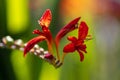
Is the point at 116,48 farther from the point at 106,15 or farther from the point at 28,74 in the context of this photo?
the point at 106,15

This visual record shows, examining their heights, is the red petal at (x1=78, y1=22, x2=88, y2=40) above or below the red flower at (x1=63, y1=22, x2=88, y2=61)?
above

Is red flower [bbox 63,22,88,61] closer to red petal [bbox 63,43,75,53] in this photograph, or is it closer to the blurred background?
red petal [bbox 63,43,75,53]

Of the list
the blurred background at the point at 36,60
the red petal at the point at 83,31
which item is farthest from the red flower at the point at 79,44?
the blurred background at the point at 36,60

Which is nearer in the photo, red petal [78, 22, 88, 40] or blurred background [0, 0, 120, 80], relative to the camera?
red petal [78, 22, 88, 40]

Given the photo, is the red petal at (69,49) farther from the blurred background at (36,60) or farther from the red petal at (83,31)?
the blurred background at (36,60)

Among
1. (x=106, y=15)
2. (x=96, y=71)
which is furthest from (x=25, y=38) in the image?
(x=106, y=15)

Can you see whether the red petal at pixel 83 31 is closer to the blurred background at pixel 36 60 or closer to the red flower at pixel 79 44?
the red flower at pixel 79 44

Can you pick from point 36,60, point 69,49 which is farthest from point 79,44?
point 36,60

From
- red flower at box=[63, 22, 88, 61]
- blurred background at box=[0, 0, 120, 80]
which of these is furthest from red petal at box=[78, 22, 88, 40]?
A: blurred background at box=[0, 0, 120, 80]

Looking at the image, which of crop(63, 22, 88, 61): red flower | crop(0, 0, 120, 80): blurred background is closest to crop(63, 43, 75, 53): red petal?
crop(63, 22, 88, 61): red flower

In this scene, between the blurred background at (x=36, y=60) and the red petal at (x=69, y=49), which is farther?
the blurred background at (x=36, y=60)

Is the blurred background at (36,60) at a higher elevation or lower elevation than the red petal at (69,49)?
higher
